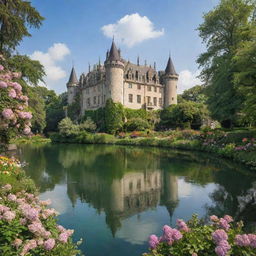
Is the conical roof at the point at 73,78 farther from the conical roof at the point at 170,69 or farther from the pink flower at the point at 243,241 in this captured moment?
the pink flower at the point at 243,241

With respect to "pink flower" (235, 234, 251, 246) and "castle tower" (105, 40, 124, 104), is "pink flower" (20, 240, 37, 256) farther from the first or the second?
"castle tower" (105, 40, 124, 104)

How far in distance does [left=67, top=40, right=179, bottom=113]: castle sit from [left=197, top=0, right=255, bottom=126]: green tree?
17.7 metres

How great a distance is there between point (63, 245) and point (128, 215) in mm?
3169

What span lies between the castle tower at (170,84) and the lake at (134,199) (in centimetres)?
3627

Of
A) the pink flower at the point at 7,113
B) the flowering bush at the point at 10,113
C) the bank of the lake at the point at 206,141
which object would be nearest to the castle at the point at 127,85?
the bank of the lake at the point at 206,141

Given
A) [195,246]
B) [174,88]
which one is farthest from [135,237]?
[174,88]

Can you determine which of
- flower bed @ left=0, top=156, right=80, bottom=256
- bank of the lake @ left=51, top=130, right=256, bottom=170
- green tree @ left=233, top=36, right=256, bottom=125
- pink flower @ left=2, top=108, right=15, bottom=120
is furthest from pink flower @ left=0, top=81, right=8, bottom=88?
green tree @ left=233, top=36, right=256, bottom=125

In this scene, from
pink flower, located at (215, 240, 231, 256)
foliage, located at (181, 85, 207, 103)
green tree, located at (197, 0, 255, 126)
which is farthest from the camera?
foliage, located at (181, 85, 207, 103)

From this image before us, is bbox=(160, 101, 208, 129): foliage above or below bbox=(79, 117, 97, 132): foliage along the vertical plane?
above

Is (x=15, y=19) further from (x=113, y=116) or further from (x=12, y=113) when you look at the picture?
(x=113, y=116)

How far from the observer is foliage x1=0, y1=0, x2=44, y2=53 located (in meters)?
10.6

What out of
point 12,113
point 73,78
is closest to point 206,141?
point 12,113

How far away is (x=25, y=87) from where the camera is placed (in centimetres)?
1345

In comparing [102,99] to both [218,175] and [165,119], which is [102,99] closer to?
[165,119]
